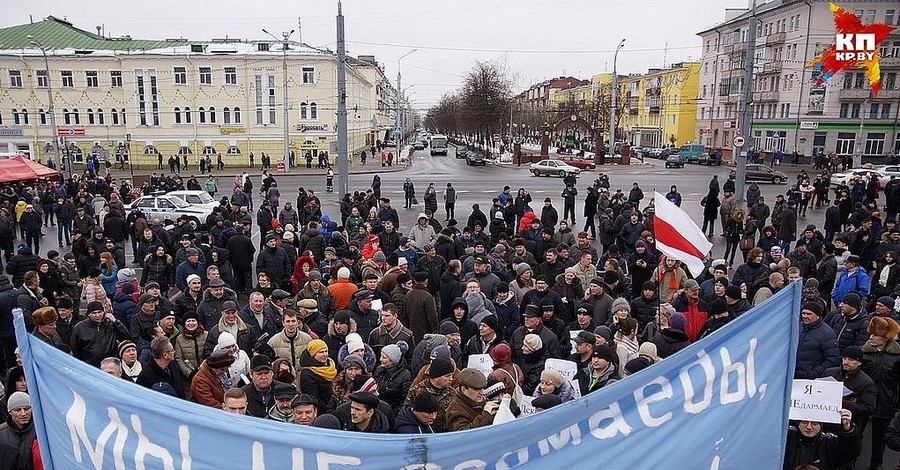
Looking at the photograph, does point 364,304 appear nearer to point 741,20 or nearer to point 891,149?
point 891,149

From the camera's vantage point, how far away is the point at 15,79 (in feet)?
171

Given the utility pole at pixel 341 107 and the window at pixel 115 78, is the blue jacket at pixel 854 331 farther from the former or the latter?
the window at pixel 115 78

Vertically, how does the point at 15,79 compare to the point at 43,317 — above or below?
above

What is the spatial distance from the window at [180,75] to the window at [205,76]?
128 centimetres

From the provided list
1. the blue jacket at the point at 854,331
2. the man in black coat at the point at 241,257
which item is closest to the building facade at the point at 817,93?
the man in black coat at the point at 241,257

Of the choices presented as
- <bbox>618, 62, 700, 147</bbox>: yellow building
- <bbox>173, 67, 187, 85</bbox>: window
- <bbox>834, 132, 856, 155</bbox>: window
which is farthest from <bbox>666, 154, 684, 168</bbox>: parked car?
<bbox>173, 67, 187, 85</bbox>: window

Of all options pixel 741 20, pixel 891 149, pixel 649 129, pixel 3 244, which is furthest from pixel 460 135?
pixel 3 244

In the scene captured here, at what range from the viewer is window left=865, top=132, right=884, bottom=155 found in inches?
2307

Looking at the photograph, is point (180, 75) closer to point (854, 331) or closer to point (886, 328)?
point (854, 331)

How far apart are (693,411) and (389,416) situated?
2.50m

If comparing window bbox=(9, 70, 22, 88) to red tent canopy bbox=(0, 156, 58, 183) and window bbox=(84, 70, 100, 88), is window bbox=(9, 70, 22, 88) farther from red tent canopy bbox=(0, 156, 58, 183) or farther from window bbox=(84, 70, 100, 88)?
red tent canopy bbox=(0, 156, 58, 183)

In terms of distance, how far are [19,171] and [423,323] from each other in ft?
81.4

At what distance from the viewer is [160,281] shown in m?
12.1

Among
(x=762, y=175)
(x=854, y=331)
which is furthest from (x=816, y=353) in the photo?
(x=762, y=175)
